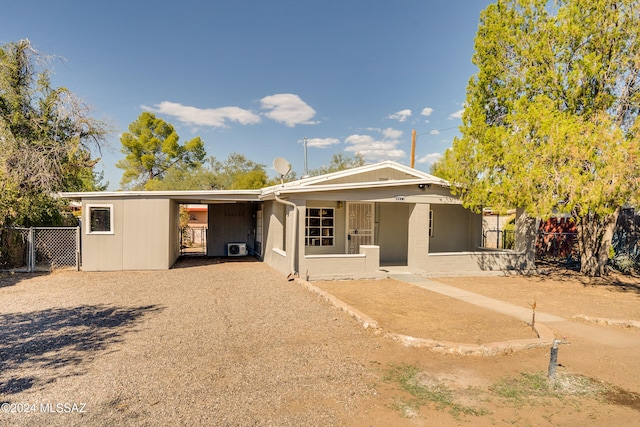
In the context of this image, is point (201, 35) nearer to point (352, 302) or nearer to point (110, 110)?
point (110, 110)

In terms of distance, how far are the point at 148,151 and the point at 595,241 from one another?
111 ft

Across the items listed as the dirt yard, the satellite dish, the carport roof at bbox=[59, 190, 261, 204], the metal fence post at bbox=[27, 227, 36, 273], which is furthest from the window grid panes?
the satellite dish

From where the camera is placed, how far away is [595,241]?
12.2m

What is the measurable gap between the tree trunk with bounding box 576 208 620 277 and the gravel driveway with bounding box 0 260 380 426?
32.4ft

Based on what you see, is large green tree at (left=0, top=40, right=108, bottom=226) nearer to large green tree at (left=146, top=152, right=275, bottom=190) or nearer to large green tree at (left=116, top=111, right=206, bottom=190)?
large green tree at (left=146, top=152, right=275, bottom=190)

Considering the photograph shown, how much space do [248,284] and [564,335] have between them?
702 centimetres

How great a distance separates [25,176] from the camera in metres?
13.1

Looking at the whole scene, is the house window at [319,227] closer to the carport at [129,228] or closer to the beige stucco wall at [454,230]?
the carport at [129,228]

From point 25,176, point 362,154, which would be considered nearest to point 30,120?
point 25,176

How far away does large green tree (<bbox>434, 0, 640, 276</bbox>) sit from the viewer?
30.2 ft

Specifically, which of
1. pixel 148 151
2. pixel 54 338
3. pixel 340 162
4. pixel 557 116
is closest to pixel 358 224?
pixel 557 116

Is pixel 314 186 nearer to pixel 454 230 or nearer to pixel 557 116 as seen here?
pixel 454 230

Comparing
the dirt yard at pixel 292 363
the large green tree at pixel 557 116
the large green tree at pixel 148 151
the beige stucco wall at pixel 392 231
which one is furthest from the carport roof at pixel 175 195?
the large green tree at pixel 148 151

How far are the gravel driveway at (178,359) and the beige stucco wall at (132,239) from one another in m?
2.94
